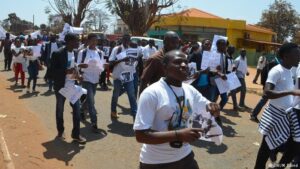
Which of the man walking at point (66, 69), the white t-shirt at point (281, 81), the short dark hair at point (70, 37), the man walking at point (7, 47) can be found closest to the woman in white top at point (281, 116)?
Result: the white t-shirt at point (281, 81)

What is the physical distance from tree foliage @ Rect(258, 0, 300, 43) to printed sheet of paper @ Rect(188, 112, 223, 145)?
58.9 metres

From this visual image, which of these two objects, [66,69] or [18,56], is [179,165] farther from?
[18,56]

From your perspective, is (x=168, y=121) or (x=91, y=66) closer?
(x=168, y=121)

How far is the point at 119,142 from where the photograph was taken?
23.9 ft

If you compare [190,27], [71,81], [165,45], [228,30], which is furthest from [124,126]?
[228,30]

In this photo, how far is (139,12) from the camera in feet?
112

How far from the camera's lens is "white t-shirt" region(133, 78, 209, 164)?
10.1ft

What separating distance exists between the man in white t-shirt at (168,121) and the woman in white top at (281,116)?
74.1 inches

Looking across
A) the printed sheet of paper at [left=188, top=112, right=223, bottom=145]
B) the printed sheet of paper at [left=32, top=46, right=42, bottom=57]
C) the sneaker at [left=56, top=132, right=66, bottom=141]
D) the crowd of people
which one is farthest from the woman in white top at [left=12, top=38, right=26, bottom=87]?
the printed sheet of paper at [left=188, top=112, right=223, bottom=145]

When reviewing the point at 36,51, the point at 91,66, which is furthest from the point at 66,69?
the point at 36,51

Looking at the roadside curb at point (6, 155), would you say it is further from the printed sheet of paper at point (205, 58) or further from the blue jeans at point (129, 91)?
the printed sheet of paper at point (205, 58)

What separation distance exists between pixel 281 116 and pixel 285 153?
1.69 feet

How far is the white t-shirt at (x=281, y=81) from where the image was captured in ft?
16.1

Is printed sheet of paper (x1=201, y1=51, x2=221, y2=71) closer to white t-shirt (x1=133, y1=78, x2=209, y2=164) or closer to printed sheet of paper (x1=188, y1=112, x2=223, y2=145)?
printed sheet of paper (x1=188, y1=112, x2=223, y2=145)
